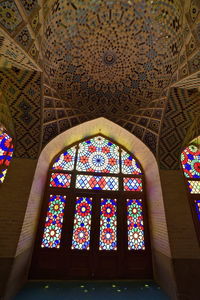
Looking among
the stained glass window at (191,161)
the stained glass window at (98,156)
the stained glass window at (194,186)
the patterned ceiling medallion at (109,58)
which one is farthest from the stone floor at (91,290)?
the patterned ceiling medallion at (109,58)

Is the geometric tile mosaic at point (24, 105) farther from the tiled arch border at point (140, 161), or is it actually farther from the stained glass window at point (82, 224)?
the stained glass window at point (82, 224)

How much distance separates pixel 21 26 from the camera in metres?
2.66

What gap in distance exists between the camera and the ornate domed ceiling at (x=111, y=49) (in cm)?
335

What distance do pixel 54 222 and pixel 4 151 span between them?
2576 mm

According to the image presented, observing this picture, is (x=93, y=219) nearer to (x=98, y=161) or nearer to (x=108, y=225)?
(x=108, y=225)

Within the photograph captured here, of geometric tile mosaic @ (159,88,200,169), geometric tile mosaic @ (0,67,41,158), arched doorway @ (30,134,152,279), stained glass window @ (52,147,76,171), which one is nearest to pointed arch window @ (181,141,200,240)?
geometric tile mosaic @ (159,88,200,169)

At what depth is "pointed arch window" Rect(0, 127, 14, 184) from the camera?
418cm

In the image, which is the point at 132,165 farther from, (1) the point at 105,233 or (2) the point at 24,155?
(2) the point at 24,155

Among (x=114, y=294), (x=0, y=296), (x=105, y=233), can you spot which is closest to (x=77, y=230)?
(x=105, y=233)

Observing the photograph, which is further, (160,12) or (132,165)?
(132,165)

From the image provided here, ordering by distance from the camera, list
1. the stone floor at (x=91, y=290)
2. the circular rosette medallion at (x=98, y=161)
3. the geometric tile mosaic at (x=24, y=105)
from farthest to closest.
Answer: the circular rosette medallion at (x=98, y=161) → the geometric tile mosaic at (x=24, y=105) → the stone floor at (x=91, y=290)

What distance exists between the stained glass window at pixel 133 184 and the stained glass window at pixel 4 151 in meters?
3.67

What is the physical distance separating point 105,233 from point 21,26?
513 centimetres

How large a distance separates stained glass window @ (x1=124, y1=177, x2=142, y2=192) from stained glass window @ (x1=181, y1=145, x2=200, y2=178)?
60.7 inches
